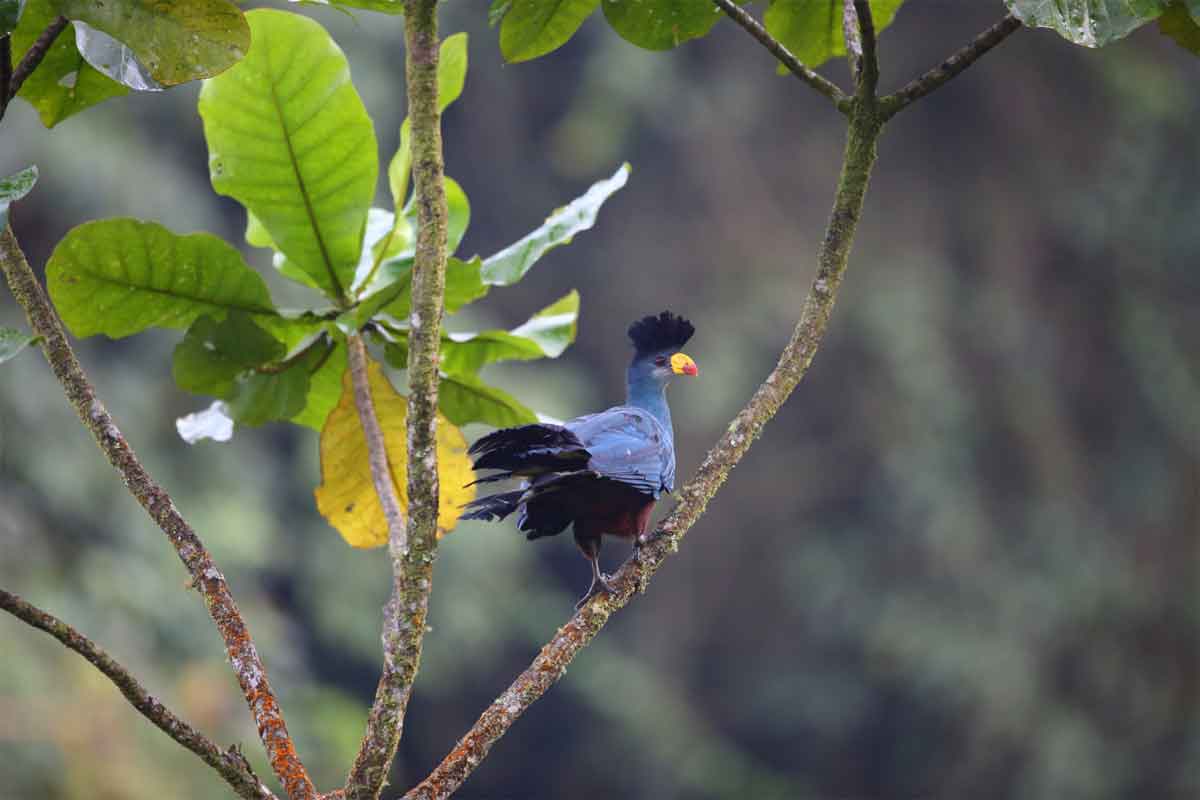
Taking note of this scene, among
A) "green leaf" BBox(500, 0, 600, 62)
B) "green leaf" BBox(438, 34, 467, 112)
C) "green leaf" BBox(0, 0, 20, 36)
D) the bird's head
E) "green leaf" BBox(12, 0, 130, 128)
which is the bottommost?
the bird's head

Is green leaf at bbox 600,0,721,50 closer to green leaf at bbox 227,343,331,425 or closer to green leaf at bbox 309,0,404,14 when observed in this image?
green leaf at bbox 309,0,404,14

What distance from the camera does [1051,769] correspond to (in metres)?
8.97

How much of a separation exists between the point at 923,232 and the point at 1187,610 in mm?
3714

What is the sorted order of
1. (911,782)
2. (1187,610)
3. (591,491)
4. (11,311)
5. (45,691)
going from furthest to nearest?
(911,782), (1187,610), (11,311), (45,691), (591,491)

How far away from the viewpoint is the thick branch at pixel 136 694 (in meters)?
1.15

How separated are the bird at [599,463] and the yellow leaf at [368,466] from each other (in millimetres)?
49

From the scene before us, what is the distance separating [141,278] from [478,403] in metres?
0.52

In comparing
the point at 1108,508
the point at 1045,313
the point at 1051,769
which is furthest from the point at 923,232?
the point at 1051,769

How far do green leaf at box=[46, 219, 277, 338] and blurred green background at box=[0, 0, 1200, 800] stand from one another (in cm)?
574

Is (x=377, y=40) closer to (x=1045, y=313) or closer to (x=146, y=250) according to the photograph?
(x=1045, y=313)

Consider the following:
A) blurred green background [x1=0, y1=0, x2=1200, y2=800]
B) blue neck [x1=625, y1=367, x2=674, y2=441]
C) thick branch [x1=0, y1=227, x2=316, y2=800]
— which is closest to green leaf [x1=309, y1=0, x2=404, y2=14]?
thick branch [x1=0, y1=227, x2=316, y2=800]

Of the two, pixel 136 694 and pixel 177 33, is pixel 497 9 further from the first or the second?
pixel 136 694

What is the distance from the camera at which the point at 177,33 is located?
1388 millimetres

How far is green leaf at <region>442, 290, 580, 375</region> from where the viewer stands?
6.24ft
